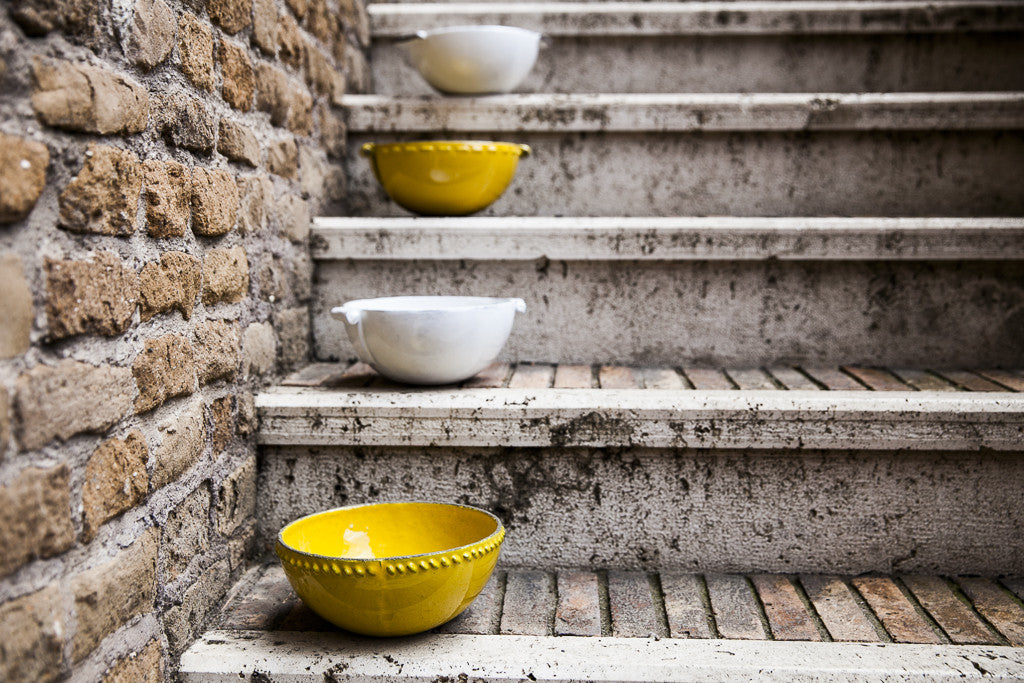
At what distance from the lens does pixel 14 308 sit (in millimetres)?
754

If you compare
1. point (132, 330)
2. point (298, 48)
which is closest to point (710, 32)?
point (298, 48)

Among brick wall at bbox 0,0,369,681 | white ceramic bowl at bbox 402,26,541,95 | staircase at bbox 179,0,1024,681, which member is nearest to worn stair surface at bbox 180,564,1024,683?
staircase at bbox 179,0,1024,681

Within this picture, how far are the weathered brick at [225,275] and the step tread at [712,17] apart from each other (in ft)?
2.78

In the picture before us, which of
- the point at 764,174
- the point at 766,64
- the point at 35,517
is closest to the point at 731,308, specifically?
the point at 764,174

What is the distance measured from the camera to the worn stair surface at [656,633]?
3.41ft

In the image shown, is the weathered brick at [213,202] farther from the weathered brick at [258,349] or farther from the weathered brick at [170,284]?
the weathered brick at [258,349]

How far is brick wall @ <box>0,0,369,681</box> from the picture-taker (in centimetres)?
77

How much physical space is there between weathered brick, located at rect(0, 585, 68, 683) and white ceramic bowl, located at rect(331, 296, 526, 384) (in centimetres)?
63

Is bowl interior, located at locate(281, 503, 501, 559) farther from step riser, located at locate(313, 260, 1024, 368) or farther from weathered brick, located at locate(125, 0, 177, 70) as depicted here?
weathered brick, located at locate(125, 0, 177, 70)

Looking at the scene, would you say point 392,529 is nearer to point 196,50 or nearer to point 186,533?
point 186,533

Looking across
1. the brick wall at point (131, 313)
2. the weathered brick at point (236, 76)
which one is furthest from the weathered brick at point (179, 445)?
the weathered brick at point (236, 76)

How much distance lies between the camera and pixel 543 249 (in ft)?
5.15

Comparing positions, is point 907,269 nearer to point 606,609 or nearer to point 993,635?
point 993,635

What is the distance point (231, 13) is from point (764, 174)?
3.63ft
